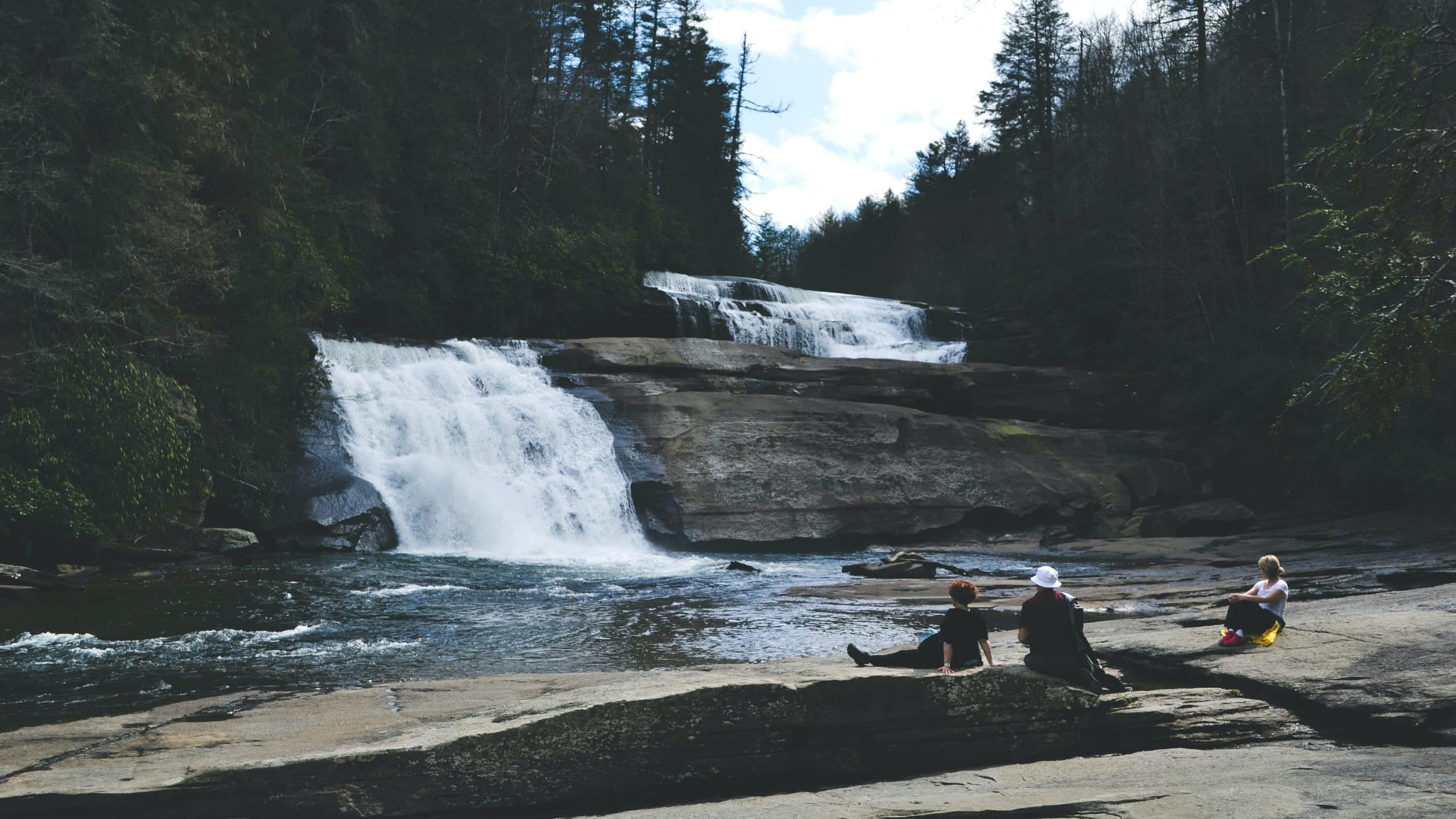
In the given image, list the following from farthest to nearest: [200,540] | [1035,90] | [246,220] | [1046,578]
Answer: [1035,90] < [246,220] < [200,540] < [1046,578]

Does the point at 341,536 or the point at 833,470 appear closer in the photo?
the point at 341,536

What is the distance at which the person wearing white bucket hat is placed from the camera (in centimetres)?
677

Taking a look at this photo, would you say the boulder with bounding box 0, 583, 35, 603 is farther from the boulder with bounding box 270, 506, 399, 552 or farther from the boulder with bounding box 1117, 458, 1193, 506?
the boulder with bounding box 1117, 458, 1193, 506

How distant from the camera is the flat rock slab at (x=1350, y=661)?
613cm

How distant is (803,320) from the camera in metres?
33.2

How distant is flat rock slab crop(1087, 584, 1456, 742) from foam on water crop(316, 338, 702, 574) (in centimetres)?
1227

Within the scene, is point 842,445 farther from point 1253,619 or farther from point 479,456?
point 1253,619

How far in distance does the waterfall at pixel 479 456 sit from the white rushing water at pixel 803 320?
28.4 feet

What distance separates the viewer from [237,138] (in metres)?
21.5

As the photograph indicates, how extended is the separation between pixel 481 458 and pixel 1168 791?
1902 centimetres

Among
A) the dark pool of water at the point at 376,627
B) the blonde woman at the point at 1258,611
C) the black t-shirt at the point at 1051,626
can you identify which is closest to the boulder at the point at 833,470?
the dark pool of water at the point at 376,627

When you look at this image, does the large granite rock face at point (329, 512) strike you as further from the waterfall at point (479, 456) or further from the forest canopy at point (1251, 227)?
the forest canopy at point (1251, 227)

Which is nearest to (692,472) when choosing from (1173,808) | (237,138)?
(237,138)

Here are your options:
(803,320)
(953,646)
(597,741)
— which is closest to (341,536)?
(597,741)
